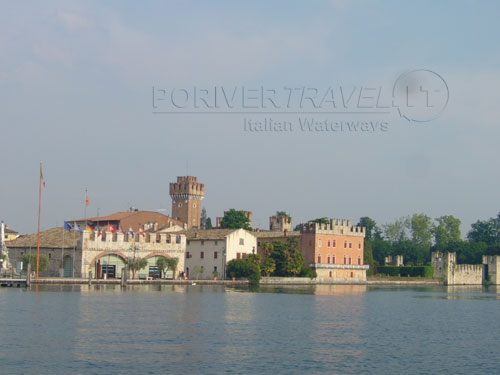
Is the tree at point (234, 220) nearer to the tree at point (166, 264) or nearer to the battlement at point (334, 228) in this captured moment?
the battlement at point (334, 228)

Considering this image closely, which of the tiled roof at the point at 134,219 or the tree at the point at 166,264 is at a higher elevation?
the tiled roof at the point at 134,219

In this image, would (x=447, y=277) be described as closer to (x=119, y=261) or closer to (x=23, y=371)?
(x=119, y=261)

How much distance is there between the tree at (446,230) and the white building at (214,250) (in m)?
64.3

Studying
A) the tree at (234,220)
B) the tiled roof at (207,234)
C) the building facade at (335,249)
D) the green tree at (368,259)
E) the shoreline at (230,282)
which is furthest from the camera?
the tree at (234,220)

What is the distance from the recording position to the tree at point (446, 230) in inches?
5566

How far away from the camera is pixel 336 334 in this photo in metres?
36.2

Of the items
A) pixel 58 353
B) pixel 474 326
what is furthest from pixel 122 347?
pixel 474 326

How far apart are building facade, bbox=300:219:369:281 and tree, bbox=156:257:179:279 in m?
19.2

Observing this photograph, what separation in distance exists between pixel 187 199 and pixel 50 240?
40259 millimetres

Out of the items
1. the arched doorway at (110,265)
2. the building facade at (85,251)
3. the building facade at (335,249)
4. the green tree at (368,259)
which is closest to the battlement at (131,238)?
the building facade at (85,251)

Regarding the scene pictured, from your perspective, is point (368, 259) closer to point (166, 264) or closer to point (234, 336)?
point (166, 264)

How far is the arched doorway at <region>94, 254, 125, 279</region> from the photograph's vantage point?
7638 centimetres

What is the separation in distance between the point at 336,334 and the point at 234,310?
1123cm

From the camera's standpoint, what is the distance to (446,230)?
469 ft
